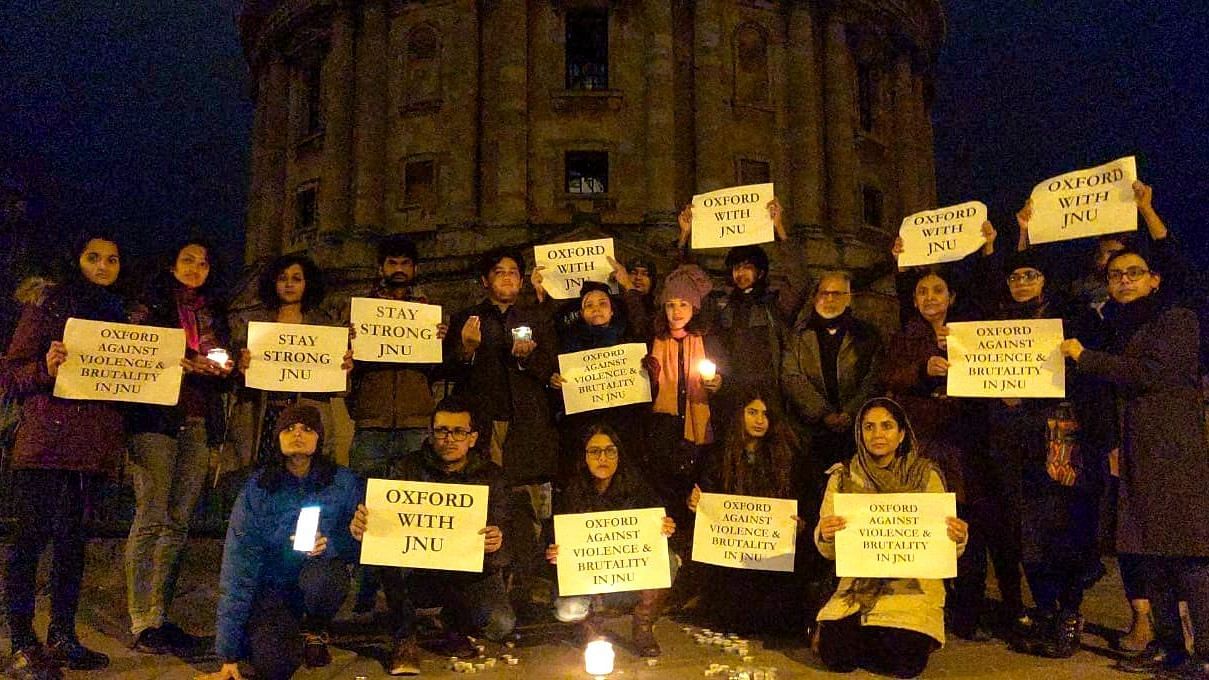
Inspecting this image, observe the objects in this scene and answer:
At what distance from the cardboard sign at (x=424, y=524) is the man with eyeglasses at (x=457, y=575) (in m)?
0.13

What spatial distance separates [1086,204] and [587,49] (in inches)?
1000

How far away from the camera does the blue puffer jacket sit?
199 inches

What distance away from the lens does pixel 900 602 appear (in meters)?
5.46

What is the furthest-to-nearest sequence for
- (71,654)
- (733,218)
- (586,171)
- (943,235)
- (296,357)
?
(586,171) → (733,218) → (943,235) → (296,357) → (71,654)

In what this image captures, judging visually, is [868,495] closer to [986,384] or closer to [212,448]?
[986,384]

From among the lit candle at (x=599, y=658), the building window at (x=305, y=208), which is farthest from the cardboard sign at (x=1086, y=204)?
the building window at (x=305, y=208)

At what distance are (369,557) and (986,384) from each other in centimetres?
446

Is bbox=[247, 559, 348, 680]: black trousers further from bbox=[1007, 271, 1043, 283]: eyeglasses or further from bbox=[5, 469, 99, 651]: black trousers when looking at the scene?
bbox=[1007, 271, 1043, 283]: eyeglasses

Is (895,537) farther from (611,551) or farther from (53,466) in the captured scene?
(53,466)

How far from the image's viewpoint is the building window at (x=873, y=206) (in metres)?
34.0

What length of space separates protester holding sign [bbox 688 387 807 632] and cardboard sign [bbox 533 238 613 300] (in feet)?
6.45

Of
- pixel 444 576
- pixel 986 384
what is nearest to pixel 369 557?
pixel 444 576

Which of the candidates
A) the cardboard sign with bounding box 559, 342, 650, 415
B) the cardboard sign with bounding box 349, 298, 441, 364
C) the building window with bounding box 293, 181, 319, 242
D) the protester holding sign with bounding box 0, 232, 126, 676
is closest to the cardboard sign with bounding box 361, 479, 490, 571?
the cardboard sign with bounding box 559, 342, 650, 415

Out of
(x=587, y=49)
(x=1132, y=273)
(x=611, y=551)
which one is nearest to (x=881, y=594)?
(x=611, y=551)
